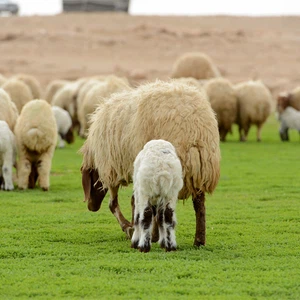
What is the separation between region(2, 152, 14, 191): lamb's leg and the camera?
13781 mm

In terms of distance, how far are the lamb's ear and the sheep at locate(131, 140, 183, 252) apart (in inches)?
74.6

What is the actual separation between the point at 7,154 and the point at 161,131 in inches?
200

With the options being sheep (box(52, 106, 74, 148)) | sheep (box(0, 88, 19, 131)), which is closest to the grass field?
sheep (box(0, 88, 19, 131))

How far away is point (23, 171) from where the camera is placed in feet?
46.9

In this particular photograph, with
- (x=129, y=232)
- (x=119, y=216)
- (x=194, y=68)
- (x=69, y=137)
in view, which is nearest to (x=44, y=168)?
(x=119, y=216)

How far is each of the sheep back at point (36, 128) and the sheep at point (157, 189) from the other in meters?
5.36

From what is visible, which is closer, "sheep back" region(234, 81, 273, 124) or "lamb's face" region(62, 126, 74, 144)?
"lamb's face" region(62, 126, 74, 144)

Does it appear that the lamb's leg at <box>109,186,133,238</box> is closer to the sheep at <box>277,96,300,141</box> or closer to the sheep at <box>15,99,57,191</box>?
the sheep at <box>15,99,57,191</box>

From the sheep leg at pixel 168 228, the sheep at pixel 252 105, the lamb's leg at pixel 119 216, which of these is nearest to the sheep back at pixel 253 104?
the sheep at pixel 252 105

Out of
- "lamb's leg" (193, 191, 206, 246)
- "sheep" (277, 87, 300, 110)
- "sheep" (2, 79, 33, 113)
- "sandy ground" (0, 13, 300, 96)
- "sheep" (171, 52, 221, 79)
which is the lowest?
"sandy ground" (0, 13, 300, 96)

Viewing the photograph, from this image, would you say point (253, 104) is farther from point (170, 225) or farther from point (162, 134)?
point (170, 225)

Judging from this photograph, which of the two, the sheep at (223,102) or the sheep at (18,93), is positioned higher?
the sheep at (18,93)

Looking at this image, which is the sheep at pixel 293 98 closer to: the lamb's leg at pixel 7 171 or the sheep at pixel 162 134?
the lamb's leg at pixel 7 171

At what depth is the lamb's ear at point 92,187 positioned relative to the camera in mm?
10711
